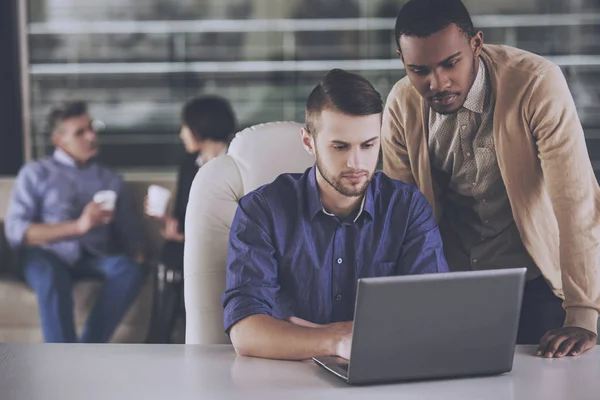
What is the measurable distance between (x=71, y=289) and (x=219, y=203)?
2131 millimetres

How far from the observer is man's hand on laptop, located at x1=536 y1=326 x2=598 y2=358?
1.42 metres

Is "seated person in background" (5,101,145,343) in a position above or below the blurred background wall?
below

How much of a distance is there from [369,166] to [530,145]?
40 centimetres

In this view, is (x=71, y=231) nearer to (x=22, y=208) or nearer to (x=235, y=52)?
(x=22, y=208)

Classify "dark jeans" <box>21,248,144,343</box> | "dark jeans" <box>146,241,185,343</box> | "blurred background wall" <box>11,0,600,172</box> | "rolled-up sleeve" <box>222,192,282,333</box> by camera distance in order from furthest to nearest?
1. "blurred background wall" <box>11,0,600,172</box>
2. "dark jeans" <box>146,241,185,343</box>
3. "dark jeans" <box>21,248,144,343</box>
4. "rolled-up sleeve" <box>222,192,282,333</box>

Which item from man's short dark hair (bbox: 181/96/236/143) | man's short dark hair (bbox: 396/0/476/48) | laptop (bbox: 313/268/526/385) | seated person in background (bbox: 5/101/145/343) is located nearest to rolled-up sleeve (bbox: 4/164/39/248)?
seated person in background (bbox: 5/101/145/343)

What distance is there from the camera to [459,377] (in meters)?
1.30

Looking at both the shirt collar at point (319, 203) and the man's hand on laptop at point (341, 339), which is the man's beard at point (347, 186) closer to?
the shirt collar at point (319, 203)

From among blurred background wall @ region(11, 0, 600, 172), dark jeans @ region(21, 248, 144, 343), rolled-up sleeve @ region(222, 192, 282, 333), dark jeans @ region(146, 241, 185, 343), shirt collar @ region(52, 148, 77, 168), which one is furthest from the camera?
blurred background wall @ region(11, 0, 600, 172)

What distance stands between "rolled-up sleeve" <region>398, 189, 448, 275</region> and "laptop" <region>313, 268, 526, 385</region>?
36cm

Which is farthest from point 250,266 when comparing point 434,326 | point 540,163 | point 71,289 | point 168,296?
point 71,289

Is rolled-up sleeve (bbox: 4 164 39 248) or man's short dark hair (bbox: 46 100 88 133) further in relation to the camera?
man's short dark hair (bbox: 46 100 88 133)

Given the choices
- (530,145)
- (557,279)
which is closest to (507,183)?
(530,145)

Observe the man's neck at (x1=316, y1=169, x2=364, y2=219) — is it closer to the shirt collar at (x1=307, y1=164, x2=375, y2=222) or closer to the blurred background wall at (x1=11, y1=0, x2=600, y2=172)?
the shirt collar at (x1=307, y1=164, x2=375, y2=222)
